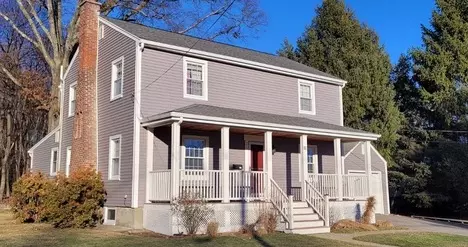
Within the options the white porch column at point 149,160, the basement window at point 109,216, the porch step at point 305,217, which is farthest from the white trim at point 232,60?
the porch step at point 305,217

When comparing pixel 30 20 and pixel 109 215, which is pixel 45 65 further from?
pixel 109 215

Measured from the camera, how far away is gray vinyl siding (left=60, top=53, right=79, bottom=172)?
724 inches

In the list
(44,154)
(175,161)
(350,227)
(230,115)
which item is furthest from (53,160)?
(350,227)

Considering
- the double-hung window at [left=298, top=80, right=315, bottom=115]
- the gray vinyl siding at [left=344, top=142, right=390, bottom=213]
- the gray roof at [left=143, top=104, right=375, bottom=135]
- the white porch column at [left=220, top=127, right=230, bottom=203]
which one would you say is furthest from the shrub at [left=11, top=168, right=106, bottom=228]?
the gray vinyl siding at [left=344, top=142, right=390, bottom=213]

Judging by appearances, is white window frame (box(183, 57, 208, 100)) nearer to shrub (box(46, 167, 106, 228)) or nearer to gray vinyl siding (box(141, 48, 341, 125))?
gray vinyl siding (box(141, 48, 341, 125))

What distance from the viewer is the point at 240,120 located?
1421cm

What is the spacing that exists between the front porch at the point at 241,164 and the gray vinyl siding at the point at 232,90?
0.93m

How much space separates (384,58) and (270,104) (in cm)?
1564

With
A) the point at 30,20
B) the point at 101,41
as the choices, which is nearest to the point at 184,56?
the point at 101,41

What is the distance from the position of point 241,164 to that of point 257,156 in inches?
38.5

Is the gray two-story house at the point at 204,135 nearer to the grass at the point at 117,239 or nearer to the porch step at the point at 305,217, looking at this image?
the porch step at the point at 305,217

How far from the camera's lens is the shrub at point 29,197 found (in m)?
15.3

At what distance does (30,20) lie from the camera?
83.6 feet

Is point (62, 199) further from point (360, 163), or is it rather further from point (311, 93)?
point (360, 163)
